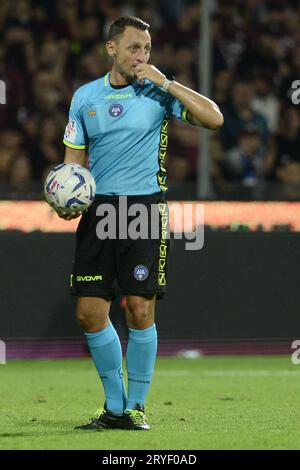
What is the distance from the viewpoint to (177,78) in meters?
13.9

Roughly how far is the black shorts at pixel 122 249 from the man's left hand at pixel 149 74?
658 mm

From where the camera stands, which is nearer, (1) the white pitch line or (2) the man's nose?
(2) the man's nose

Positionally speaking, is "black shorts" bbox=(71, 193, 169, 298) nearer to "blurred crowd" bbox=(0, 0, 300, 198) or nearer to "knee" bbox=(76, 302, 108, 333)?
"knee" bbox=(76, 302, 108, 333)

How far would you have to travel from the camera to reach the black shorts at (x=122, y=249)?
22.5ft

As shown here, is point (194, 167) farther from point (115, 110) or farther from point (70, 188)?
point (70, 188)

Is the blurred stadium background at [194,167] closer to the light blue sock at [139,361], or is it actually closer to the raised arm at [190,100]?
the light blue sock at [139,361]

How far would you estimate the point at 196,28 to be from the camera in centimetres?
1459

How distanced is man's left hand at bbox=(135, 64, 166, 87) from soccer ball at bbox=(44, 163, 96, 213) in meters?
0.58

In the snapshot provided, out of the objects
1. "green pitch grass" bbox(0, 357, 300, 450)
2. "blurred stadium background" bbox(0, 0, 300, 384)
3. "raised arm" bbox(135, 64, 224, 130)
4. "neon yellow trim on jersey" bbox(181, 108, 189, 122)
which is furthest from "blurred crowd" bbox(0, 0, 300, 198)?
"raised arm" bbox(135, 64, 224, 130)

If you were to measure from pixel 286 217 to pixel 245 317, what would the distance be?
1.06 metres

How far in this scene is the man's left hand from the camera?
670 centimetres

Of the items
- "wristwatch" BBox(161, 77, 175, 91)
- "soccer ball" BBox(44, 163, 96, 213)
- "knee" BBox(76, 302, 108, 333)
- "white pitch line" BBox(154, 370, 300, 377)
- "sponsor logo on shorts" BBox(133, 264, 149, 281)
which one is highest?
"wristwatch" BBox(161, 77, 175, 91)

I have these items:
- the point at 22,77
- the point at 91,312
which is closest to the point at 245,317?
the point at 22,77
